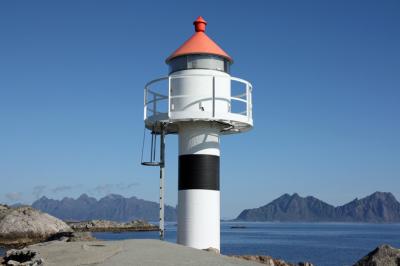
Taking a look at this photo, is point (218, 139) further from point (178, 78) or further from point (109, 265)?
point (109, 265)

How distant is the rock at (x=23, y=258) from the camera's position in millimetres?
12566

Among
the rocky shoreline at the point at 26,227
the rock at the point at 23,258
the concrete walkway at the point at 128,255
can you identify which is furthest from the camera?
the rocky shoreline at the point at 26,227

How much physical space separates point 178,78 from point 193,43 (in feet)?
4.11

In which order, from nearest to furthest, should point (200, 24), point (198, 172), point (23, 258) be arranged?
point (23, 258) < point (198, 172) < point (200, 24)

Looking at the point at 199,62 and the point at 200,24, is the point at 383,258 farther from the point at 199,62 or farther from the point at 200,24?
the point at 200,24

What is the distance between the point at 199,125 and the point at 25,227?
46237 mm

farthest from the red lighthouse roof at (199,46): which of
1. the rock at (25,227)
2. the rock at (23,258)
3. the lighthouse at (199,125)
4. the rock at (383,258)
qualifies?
the rock at (25,227)

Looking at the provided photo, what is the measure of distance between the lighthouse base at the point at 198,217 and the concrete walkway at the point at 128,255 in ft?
8.60

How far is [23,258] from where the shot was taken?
44.5ft

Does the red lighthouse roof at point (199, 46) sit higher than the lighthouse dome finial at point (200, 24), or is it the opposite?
the lighthouse dome finial at point (200, 24)

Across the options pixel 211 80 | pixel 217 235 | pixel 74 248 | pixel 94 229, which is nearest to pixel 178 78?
pixel 211 80

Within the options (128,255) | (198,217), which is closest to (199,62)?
(198,217)

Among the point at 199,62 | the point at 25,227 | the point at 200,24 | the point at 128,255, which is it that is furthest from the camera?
the point at 25,227

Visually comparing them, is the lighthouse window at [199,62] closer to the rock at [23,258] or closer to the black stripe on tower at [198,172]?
the black stripe on tower at [198,172]
